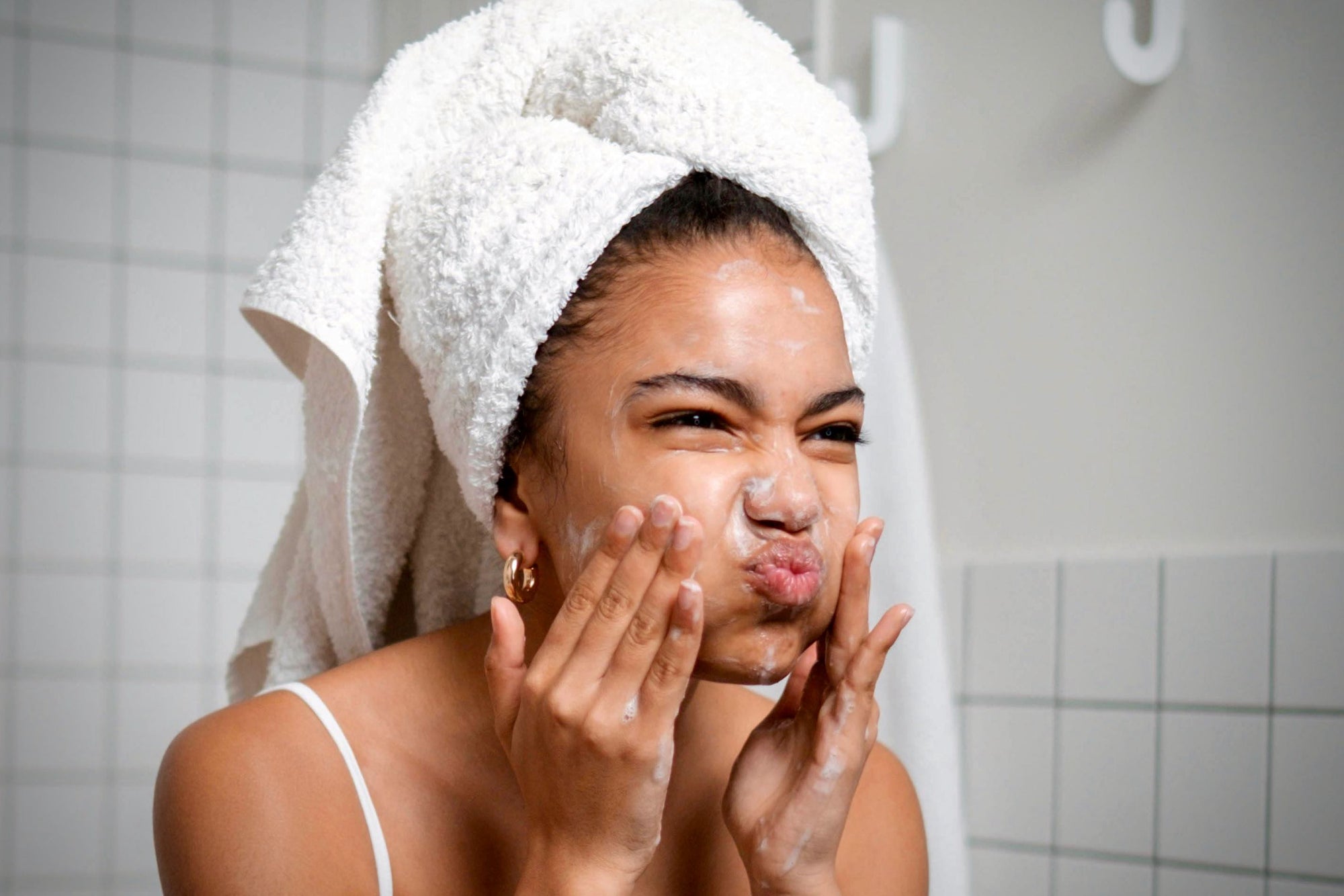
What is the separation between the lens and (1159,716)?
1.13m

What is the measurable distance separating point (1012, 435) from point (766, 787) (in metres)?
0.53

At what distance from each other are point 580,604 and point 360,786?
0.82ft

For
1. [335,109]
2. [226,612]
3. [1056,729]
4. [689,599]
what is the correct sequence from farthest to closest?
[335,109] < [226,612] < [1056,729] < [689,599]

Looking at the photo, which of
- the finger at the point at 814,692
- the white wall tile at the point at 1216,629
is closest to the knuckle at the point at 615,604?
the finger at the point at 814,692

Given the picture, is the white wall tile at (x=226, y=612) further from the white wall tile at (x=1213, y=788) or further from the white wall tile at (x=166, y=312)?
the white wall tile at (x=1213, y=788)

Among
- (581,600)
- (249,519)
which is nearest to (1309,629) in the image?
(581,600)

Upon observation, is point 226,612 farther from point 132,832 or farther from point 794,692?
point 794,692

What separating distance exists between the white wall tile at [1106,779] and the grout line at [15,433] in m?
1.61

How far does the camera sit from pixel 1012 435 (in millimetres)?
1279

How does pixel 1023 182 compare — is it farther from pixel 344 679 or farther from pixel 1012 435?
pixel 344 679

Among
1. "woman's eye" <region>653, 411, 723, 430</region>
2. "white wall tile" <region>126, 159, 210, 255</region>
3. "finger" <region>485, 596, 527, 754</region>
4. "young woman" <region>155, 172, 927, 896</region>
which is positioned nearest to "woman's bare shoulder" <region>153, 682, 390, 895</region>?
"young woman" <region>155, 172, 927, 896</region>

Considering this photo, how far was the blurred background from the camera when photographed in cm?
103

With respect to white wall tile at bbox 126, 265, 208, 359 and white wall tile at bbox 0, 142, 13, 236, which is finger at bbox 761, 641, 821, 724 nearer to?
white wall tile at bbox 126, 265, 208, 359

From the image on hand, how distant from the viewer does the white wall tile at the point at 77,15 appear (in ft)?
6.69
